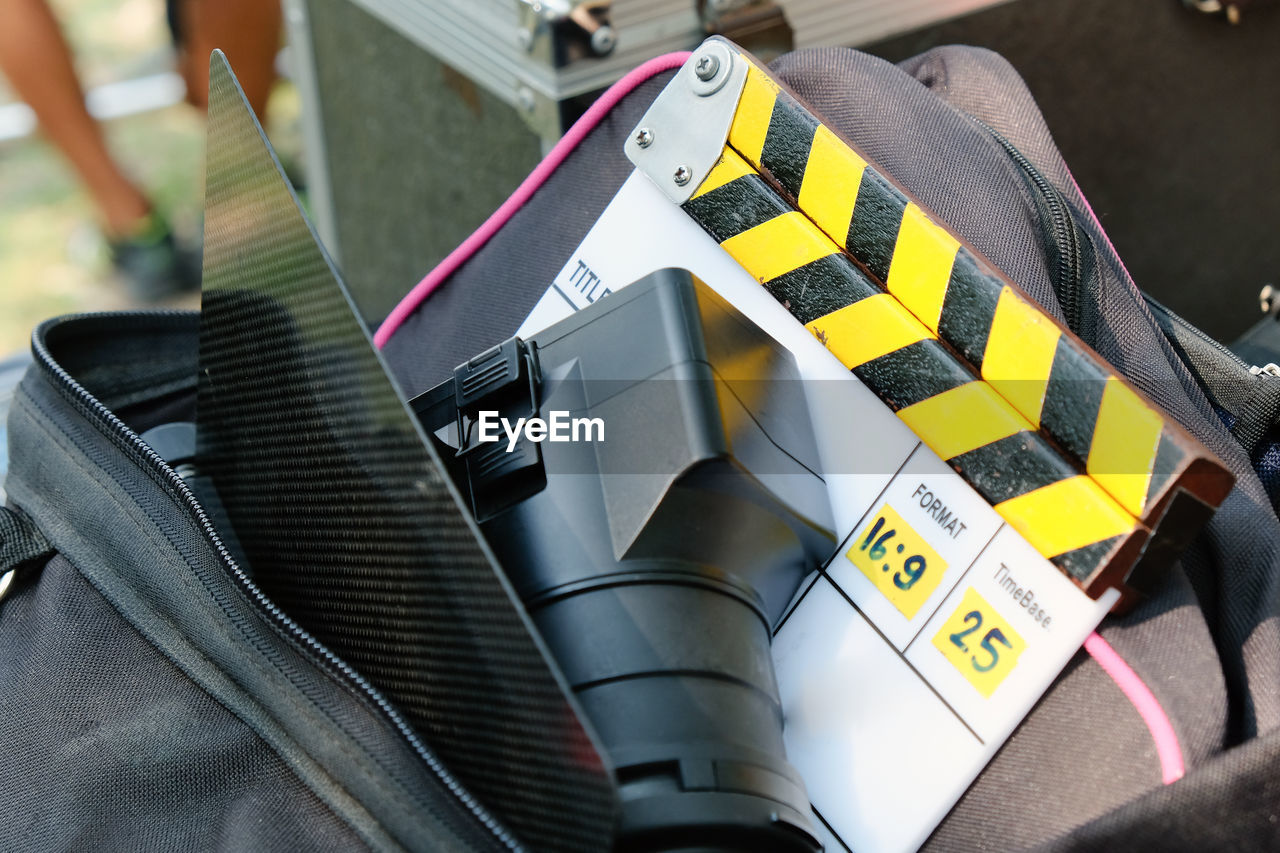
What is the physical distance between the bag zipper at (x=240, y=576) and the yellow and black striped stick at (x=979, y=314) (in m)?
0.34

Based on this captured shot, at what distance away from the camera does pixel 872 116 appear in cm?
72

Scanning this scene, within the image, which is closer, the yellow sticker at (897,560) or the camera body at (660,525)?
the camera body at (660,525)

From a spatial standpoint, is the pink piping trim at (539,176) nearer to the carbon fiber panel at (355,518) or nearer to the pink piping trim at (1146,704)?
the carbon fiber panel at (355,518)

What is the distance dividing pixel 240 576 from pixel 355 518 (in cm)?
9

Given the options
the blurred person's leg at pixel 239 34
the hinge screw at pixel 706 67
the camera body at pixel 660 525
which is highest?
the hinge screw at pixel 706 67

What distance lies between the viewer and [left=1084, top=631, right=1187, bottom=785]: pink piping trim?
0.52 m

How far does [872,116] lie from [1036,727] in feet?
1.30

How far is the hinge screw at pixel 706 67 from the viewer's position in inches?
27.0

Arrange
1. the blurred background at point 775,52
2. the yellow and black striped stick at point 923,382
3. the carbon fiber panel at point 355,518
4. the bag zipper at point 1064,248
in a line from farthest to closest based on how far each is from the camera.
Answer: the blurred background at point 775,52 < the bag zipper at point 1064,248 < the yellow and black striped stick at point 923,382 < the carbon fiber panel at point 355,518

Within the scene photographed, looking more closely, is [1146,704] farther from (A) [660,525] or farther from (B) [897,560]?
(A) [660,525]

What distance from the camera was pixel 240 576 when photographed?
56cm

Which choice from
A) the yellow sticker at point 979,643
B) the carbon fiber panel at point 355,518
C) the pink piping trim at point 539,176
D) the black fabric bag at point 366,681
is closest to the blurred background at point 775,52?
the pink piping trim at point 539,176

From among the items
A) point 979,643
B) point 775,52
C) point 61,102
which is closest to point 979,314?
point 979,643

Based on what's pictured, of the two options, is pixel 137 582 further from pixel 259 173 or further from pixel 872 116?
pixel 872 116
